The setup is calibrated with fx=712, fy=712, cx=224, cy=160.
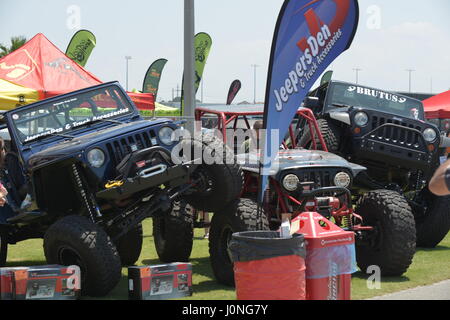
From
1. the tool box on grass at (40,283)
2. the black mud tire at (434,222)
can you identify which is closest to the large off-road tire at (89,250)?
the tool box on grass at (40,283)

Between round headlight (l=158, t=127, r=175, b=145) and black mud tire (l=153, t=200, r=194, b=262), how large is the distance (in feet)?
4.41

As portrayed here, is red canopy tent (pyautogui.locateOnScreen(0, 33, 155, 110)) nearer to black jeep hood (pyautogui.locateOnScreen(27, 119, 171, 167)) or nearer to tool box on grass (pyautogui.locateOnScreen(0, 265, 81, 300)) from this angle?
black jeep hood (pyautogui.locateOnScreen(27, 119, 171, 167))

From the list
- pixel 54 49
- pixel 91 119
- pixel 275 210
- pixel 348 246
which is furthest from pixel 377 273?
pixel 54 49

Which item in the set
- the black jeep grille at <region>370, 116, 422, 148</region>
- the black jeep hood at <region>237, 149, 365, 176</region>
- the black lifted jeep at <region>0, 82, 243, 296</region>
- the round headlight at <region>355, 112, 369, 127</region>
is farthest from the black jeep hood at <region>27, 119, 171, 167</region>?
the black jeep grille at <region>370, 116, 422, 148</region>

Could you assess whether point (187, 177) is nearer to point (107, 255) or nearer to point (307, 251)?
point (107, 255)

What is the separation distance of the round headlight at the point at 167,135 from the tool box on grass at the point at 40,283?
169cm

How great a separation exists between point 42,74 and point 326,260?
29.8ft

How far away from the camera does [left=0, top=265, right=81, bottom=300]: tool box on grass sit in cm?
624

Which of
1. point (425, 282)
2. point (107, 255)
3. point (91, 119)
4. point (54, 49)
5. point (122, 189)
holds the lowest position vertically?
point (425, 282)

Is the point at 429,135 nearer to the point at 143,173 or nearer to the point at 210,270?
the point at 210,270

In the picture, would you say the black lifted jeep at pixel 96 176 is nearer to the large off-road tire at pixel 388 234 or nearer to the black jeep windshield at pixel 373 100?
the large off-road tire at pixel 388 234

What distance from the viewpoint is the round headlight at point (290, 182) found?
7812 millimetres

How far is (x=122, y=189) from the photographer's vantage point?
6.76 metres

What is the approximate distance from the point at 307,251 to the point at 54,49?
9.92 m
